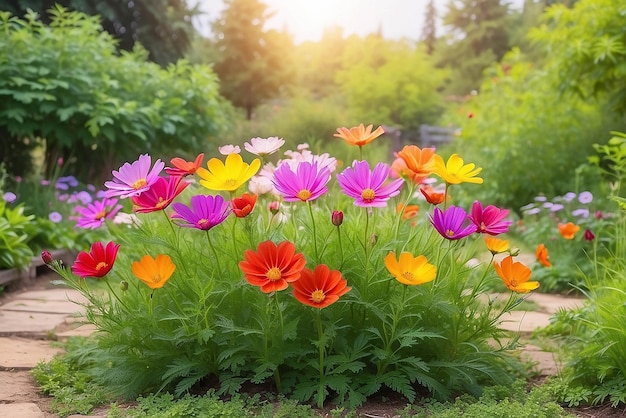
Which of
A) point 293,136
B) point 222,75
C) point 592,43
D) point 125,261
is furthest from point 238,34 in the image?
point 125,261

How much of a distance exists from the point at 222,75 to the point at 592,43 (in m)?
12.1

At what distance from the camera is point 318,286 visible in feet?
5.08

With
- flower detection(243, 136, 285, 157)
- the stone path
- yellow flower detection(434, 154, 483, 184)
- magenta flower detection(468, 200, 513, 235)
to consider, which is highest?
flower detection(243, 136, 285, 157)

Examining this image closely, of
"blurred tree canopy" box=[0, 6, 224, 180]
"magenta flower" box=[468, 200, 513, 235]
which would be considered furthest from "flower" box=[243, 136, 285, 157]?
"blurred tree canopy" box=[0, 6, 224, 180]

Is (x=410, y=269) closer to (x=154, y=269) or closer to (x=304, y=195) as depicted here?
(x=304, y=195)

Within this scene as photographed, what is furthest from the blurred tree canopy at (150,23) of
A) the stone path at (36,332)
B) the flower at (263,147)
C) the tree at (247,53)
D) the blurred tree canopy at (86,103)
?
the flower at (263,147)

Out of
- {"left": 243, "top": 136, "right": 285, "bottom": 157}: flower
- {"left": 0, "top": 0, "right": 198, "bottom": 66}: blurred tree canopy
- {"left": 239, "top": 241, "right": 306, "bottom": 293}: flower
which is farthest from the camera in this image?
{"left": 0, "top": 0, "right": 198, "bottom": 66}: blurred tree canopy

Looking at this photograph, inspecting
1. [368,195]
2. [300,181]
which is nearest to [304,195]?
[300,181]

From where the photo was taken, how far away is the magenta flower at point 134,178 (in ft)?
5.33

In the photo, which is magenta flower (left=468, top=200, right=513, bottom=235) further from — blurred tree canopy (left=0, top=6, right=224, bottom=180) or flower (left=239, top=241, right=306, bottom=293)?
blurred tree canopy (left=0, top=6, right=224, bottom=180)

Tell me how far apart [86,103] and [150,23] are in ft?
22.0

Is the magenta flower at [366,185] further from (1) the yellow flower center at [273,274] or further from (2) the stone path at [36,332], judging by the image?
(2) the stone path at [36,332]

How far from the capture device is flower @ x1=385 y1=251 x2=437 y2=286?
5.06 feet

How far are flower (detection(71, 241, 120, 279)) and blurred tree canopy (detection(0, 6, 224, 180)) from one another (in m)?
3.44
